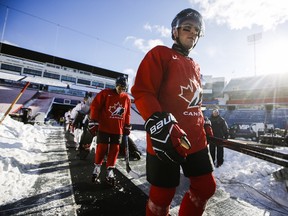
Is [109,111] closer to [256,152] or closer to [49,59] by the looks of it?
[256,152]

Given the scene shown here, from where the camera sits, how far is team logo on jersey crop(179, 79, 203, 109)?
1487mm

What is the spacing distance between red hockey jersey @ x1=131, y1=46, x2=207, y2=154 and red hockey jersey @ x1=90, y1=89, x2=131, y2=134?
1969mm

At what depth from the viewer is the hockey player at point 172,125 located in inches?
45.1

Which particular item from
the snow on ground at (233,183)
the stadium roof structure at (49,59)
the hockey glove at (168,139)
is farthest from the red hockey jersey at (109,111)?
the stadium roof structure at (49,59)

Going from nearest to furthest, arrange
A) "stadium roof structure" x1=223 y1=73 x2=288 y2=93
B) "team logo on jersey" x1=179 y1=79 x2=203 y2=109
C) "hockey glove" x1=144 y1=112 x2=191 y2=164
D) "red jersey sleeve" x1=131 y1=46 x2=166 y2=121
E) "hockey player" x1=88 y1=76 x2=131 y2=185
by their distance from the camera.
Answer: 1. "hockey glove" x1=144 y1=112 x2=191 y2=164
2. "red jersey sleeve" x1=131 y1=46 x2=166 y2=121
3. "team logo on jersey" x1=179 y1=79 x2=203 y2=109
4. "hockey player" x1=88 y1=76 x2=131 y2=185
5. "stadium roof structure" x1=223 y1=73 x2=288 y2=93

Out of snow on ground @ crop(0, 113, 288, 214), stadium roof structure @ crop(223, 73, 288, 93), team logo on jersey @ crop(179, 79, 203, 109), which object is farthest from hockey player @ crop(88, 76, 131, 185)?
stadium roof structure @ crop(223, 73, 288, 93)

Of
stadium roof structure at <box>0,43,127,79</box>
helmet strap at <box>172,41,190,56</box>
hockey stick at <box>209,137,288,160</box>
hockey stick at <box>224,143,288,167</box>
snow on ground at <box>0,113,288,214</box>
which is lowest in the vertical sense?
snow on ground at <box>0,113,288,214</box>

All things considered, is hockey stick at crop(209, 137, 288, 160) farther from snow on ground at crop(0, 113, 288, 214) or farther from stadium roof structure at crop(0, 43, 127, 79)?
stadium roof structure at crop(0, 43, 127, 79)

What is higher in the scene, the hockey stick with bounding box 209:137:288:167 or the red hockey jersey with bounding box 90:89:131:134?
the red hockey jersey with bounding box 90:89:131:134

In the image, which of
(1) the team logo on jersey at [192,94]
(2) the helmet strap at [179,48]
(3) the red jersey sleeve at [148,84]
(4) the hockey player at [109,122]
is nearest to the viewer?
(3) the red jersey sleeve at [148,84]

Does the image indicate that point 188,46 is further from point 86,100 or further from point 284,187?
point 86,100

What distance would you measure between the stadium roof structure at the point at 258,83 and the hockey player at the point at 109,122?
127 feet

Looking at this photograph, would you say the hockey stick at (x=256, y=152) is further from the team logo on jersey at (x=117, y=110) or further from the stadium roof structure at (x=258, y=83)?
the stadium roof structure at (x=258, y=83)

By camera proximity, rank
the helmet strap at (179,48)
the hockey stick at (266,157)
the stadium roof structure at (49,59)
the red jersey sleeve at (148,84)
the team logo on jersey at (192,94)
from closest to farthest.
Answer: the red jersey sleeve at (148,84)
the team logo on jersey at (192,94)
the helmet strap at (179,48)
the hockey stick at (266,157)
the stadium roof structure at (49,59)
